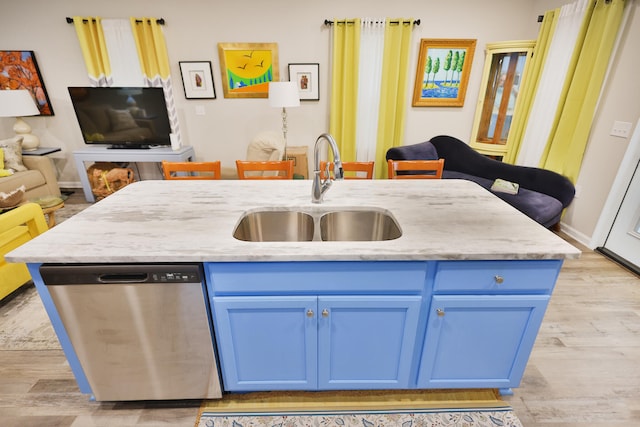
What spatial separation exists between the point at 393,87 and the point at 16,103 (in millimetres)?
4491

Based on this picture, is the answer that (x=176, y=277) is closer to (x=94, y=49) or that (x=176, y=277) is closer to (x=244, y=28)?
(x=244, y=28)

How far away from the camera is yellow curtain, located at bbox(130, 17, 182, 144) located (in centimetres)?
368

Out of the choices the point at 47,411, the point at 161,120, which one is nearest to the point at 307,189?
the point at 47,411

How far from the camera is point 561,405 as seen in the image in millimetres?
1507

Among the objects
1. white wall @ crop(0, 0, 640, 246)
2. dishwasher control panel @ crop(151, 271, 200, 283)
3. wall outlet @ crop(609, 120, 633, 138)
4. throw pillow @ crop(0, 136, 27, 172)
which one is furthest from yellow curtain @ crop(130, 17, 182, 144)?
wall outlet @ crop(609, 120, 633, 138)

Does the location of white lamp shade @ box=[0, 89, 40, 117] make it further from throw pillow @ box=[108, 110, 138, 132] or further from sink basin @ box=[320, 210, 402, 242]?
sink basin @ box=[320, 210, 402, 242]

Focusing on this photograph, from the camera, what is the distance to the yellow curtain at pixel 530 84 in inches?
126

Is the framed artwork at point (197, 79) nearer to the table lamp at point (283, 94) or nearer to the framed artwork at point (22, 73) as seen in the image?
the table lamp at point (283, 94)

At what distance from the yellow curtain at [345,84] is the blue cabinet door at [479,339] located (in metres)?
3.21

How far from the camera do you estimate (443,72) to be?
3896 mm

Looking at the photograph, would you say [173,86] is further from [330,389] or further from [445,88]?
[330,389]

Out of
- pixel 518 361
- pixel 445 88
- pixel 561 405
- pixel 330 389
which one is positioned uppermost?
pixel 445 88

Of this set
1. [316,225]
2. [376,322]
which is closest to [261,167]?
[316,225]

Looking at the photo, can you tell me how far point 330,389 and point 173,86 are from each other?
162 inches
